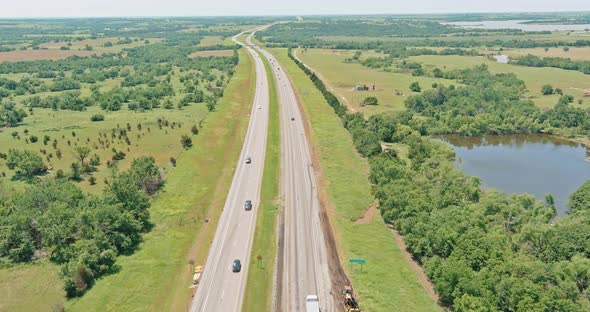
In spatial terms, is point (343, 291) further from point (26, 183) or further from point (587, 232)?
point (26, 183)

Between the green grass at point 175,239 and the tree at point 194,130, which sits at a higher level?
the tree at point 194,130

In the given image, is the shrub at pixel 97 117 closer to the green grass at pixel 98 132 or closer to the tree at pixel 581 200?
the green grass at pixel 98 132

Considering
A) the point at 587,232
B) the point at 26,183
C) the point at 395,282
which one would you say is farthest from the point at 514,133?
the point at 26,183

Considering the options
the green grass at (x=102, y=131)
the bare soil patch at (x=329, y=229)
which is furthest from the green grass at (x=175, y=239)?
the bare soil patch at (x=329, y=229)

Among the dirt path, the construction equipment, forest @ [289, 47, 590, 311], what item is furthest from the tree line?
forest @ [289, 47, 590, 311]

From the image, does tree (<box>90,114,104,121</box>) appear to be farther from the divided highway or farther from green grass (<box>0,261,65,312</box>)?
green grass (<box>0,261,65,312</box>)

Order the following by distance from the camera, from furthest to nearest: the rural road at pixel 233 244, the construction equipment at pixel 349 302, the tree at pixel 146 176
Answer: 1. the tree at pixel 146 176
2. the rural road at pixel 233 244
3. the construction equipment at pixel 349 302
